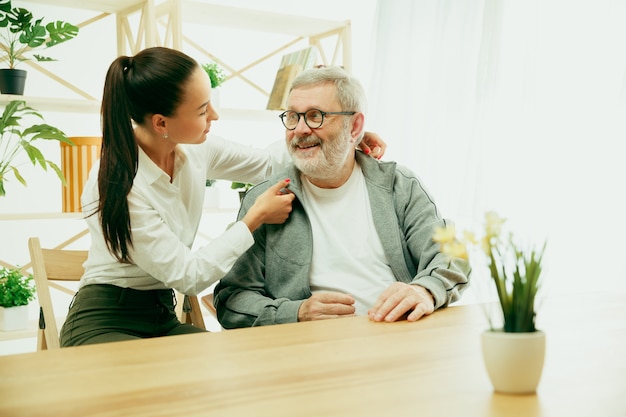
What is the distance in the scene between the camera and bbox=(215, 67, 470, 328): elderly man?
6.39 feet

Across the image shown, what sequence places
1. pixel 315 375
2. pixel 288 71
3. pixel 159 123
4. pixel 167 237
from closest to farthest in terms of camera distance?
pixel 315 375 → pixel 167 237 → pixel 159 123 → pixel 288 71

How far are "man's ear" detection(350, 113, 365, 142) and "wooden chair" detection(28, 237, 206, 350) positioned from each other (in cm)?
74

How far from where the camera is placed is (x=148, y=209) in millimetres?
1872

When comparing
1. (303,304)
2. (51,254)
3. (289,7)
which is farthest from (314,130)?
(289,7)

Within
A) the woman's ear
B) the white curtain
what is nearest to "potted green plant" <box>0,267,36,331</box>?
the woman's ear

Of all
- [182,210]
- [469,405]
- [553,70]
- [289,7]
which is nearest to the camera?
[469,405]

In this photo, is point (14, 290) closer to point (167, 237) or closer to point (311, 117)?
point (167, 237)

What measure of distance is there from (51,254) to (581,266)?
191cm

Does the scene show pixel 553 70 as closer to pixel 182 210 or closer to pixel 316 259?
pixel 316 259

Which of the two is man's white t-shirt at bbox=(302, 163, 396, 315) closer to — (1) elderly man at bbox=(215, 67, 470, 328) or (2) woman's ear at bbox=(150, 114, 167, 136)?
(1) elderly man at bbox=(215, 67, 470, 328)

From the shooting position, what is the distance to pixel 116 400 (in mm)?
986

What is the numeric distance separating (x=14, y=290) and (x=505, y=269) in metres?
2.41

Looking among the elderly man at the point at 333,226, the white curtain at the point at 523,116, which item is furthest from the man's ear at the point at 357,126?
the white curtain at the point at 523,116

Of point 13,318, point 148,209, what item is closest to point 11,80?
point 13,318
